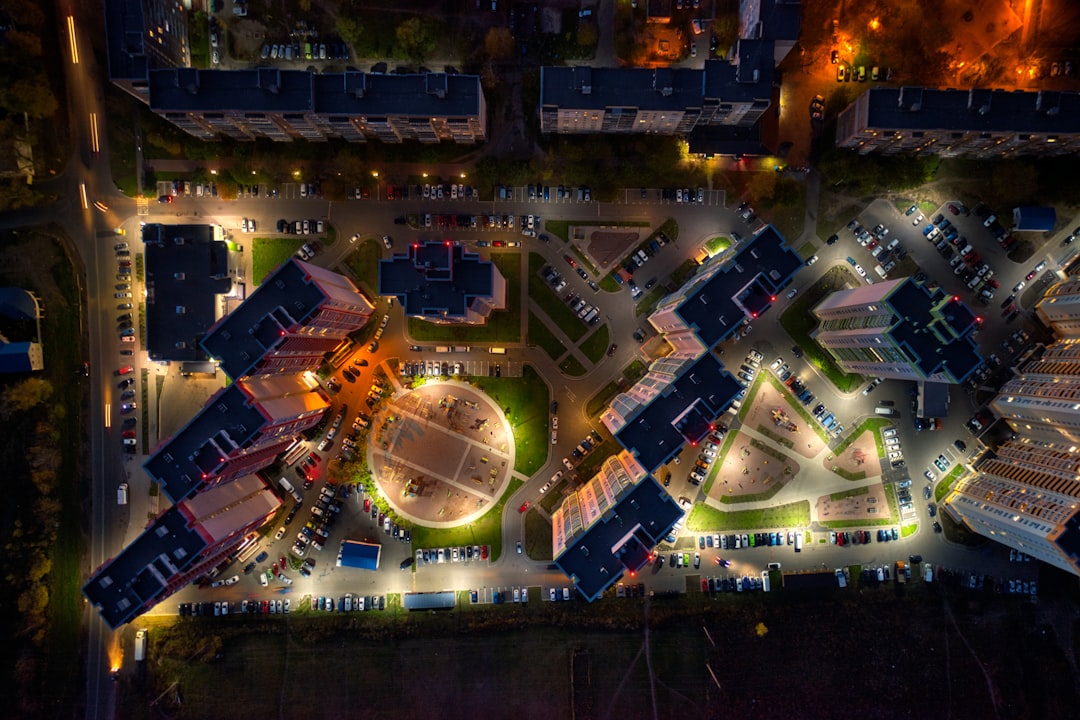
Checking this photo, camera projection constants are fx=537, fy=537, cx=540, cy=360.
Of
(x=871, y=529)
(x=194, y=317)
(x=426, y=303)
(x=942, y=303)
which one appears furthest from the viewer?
(x=871, y=529)

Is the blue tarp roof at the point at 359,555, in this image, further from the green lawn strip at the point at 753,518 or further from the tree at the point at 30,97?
the tree at the point at 30,97

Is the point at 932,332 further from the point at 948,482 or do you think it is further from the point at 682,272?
the point at 682,272

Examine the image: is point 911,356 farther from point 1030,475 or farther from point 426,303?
point 426,303

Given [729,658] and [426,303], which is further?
[729,658]

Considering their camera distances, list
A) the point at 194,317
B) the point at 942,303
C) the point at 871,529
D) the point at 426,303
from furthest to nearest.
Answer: the point at 871,529 < the point at 194,317 < the point at 426,303 < the point at 942,303

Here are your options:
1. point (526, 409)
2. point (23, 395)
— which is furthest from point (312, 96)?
point (23, 395)

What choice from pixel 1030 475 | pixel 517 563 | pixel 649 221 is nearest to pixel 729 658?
pixel 517 563

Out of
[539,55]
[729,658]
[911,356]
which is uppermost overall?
[539,55]

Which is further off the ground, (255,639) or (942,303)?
(942,303)
